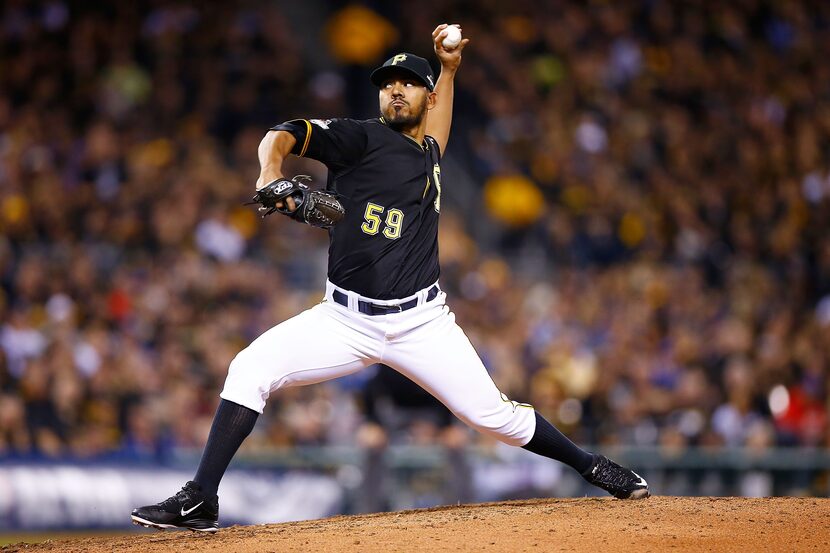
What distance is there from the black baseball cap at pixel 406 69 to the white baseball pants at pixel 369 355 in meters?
0.92

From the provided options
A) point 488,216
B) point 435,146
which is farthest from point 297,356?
point 488,216

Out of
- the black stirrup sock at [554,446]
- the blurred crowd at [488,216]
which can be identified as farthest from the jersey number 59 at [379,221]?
the blurred crowd at [488,216]

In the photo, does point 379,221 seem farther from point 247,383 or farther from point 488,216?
point 488,216

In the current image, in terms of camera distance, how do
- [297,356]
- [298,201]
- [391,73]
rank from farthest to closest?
[391,73]
[297,356]
[298,201]

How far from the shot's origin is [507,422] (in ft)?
17.0

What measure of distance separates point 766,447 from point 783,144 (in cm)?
517

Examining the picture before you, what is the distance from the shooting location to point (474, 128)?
13.3 metres

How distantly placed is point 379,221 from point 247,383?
862 mm

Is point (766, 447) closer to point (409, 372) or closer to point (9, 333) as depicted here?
point (409, 372)

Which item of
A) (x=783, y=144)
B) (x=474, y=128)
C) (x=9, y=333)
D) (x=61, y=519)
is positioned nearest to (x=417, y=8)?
(x=474, y=128)

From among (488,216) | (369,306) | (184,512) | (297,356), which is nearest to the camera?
(184,512)

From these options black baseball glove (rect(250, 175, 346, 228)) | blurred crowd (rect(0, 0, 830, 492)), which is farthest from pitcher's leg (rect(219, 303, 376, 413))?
blurred crowd (rect(0, 0, 830, 492))

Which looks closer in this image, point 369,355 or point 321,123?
point 321,123

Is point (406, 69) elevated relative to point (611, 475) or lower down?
elevated
